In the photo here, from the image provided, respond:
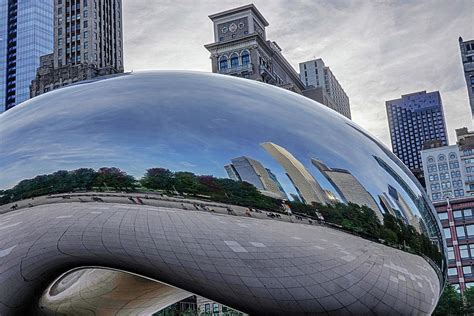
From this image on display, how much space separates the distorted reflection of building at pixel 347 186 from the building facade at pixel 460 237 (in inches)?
3011

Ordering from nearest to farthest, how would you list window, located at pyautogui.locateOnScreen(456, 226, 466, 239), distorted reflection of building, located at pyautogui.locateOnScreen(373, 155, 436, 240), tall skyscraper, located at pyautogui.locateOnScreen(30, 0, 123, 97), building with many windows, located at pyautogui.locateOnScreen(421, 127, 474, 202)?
distorted reflection of building, located at pyautogui.locateOnScreen(373, 155, 436, 240) < window, located at pyautogui.locateOnScreen(456, 226, 466, 239) < tall skyscraper, located at pyautogui.locateOnScreen(30, 0, 123, 97) < building with many windows, located at pyautogui.locateOnScreen(421, 127, 474, 202)

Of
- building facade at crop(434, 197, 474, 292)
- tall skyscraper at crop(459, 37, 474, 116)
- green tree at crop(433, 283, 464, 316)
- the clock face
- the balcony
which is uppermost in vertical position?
tall skyscraper at crop(459, 37, 474, 116)

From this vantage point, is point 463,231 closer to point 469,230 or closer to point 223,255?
point 469,230

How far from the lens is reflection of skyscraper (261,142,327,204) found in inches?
189

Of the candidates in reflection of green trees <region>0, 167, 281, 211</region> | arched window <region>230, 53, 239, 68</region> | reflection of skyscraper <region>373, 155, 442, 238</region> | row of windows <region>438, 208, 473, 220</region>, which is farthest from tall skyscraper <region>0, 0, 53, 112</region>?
reflection of skyscraper <region>373, 155, 442, 238</region>

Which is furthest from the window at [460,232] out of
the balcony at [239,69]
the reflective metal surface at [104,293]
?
the reflective metal surface at [104,293]

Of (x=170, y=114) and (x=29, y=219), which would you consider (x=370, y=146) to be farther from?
(x=29, y=219)

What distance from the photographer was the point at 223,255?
4742mm

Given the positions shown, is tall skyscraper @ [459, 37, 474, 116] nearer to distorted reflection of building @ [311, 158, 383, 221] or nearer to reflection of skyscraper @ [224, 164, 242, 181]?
distorted reflection of building @ [311, 158, 383, 221]

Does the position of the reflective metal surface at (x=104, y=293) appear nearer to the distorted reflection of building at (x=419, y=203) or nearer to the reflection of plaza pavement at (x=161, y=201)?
the reflection of plaza pavement at (x=161, y=201)

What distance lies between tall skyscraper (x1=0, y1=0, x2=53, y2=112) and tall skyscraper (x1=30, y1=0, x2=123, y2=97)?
34753 millimetres

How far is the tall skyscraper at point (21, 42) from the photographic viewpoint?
15188cm

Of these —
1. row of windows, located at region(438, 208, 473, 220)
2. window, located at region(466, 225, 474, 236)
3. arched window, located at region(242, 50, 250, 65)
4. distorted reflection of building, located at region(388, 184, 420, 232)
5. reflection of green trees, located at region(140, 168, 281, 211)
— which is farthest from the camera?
arched window, located at region(242, 50, 250, 65)

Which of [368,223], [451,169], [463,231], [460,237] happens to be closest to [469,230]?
[463,231]
